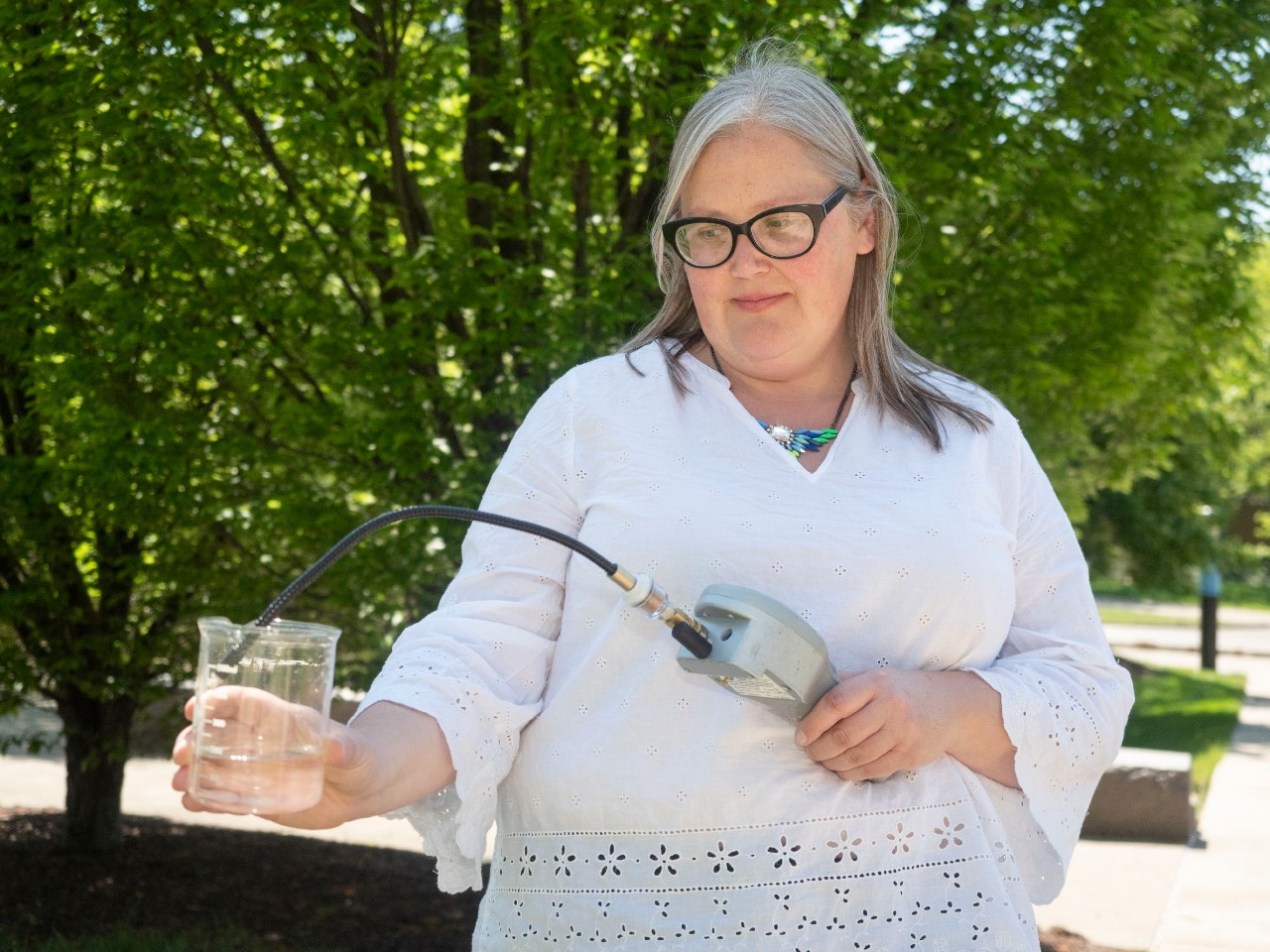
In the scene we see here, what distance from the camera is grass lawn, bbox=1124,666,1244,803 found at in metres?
9.91

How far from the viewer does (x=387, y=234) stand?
17.3 ft

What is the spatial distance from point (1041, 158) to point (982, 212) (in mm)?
556

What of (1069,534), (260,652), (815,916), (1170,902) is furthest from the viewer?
(1170,902)

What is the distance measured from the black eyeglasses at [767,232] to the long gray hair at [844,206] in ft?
0.30

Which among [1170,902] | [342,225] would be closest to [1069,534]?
[342,225]

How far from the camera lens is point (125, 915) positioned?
571 cm

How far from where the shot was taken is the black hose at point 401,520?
1.61 meters

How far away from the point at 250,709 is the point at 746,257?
1043 mm

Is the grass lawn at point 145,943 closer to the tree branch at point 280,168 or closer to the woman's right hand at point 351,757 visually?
the tree branch at point 280,168

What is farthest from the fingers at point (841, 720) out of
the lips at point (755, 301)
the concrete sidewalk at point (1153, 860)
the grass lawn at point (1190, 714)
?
the grass lawn at point (1190, 714)

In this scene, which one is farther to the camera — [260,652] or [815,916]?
[815,916]

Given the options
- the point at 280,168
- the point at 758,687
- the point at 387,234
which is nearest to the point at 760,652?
the point at 758,687

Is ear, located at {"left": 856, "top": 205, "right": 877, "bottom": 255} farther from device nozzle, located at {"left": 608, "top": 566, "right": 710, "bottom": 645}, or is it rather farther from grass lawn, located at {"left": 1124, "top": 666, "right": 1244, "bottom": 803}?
→ grass lawn, located at {"left": 1124, "top": 666, "right": 1244, "bottom": 803}

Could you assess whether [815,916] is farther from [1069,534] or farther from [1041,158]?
[1041,158]
